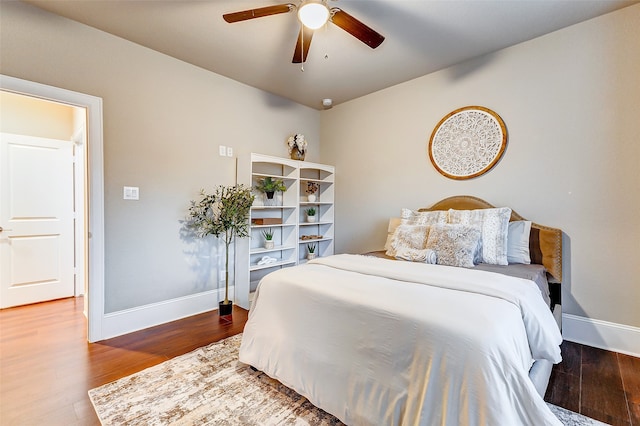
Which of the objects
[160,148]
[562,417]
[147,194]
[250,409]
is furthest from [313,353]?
[160,148]

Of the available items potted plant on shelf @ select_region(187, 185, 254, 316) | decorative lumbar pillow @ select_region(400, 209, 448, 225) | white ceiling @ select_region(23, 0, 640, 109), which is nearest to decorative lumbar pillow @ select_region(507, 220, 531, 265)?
decorative lumbar pillow @ select_region(400, 209, 448, 225)

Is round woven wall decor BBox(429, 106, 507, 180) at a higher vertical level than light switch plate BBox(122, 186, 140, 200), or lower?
higher

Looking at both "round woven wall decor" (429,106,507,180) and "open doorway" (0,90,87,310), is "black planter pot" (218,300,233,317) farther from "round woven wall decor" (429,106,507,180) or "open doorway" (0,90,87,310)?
"round woven wall decor" (429,106,507,180)

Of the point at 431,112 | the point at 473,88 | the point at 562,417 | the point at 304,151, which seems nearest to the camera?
the point at 562,417

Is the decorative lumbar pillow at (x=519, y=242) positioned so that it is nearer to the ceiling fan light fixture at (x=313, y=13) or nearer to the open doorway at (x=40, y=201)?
the ceiling fan light fixture at (x=313, y=13)

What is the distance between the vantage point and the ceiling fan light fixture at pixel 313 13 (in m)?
1.73

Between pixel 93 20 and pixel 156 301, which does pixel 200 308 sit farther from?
pixel 93 20

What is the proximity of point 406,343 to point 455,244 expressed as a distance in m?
1.30

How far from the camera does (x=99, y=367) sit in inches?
79.9

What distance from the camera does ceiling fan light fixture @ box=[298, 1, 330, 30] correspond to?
1.73m

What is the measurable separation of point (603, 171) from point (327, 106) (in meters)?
3.17

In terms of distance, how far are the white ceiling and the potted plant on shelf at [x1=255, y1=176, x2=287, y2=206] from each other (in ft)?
4.07

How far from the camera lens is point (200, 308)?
10.3 feet

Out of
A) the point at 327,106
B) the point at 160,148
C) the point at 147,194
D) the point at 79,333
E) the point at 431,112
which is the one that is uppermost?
the point at 327,106
